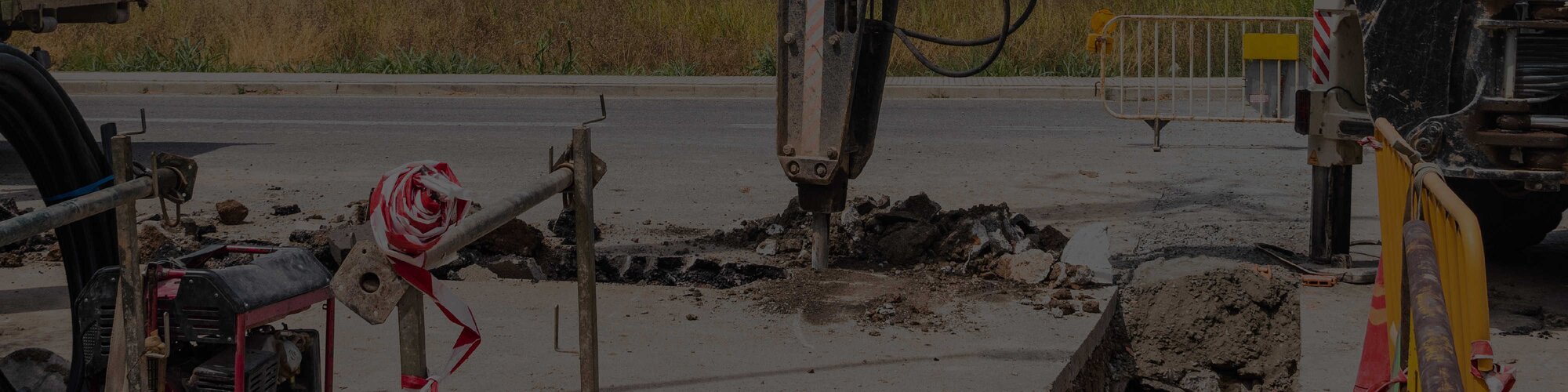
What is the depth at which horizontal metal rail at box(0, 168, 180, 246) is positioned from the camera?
290 cm

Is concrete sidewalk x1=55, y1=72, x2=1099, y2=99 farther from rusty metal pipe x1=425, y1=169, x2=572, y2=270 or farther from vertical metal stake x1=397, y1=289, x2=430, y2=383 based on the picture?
vertical metal stake x1=397, y1=289, x2=430, y2=383

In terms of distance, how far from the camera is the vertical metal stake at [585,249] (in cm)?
373

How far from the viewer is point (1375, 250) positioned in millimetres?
7406

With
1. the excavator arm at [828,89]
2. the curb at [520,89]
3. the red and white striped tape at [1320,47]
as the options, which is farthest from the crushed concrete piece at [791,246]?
the curb at [520,89]

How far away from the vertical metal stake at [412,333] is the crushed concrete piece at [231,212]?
18.1 ft

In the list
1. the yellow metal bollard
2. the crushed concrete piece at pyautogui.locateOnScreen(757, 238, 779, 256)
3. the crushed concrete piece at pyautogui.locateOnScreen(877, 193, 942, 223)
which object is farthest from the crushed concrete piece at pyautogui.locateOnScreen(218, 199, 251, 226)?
the yellow metal bollard

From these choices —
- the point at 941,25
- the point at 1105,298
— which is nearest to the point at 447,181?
the point at 1105,298

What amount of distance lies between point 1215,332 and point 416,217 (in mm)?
4065

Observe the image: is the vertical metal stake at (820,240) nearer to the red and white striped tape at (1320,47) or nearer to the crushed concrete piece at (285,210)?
the red and white striped tape at (1320,47)

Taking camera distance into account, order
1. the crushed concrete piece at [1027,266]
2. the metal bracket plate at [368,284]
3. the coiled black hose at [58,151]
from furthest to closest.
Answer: the crushed concrete piece at [1027,266] → the coiled black hose at [58,151] → the metal bracket plate at [368,284]

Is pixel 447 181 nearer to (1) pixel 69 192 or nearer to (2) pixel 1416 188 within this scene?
(1) pixel 69 192

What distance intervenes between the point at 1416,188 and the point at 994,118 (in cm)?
1043

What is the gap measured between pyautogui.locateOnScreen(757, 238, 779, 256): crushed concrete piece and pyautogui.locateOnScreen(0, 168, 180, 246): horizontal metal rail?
408cm

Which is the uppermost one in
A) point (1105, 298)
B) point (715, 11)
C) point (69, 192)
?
point (715, 11)
